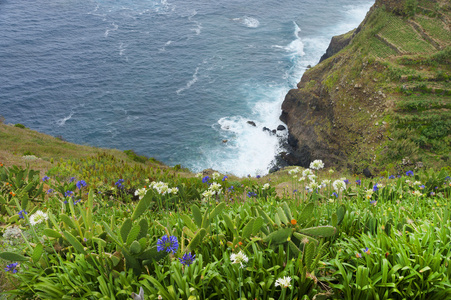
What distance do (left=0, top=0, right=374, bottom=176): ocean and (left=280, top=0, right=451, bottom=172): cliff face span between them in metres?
7.11

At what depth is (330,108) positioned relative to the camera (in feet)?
137

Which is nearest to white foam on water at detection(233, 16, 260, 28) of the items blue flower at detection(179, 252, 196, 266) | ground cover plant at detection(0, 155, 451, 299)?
ground cover plant at detection(0, 155, 451, 299)

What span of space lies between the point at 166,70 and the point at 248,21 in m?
35.4

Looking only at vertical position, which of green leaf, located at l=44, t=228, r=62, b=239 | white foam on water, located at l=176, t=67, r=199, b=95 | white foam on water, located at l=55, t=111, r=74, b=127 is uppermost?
green leaf, located at l=44, t=228, r=62, b=239

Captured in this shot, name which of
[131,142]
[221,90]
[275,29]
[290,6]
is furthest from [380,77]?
[290,6]

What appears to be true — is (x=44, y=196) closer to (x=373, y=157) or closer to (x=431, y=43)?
(x=373, y=157)

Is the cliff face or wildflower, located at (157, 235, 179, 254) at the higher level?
wildflower, located at (157, 235, 179, 254)

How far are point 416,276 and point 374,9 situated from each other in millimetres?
60702

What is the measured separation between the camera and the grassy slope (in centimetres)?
3322

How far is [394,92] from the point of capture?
123ft

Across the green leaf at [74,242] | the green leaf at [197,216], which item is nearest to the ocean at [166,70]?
the green leaf at [197,216]

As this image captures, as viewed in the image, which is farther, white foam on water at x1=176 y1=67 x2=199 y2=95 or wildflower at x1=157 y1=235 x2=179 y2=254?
white foam on water at x1=176 y1=67 x2=199 y2=95

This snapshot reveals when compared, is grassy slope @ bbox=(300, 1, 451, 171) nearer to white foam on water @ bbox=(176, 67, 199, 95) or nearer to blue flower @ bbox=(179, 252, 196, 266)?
white foam on water @ bbox=(176, 67, 199, 95)

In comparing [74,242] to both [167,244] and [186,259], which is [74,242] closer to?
[167,244]
